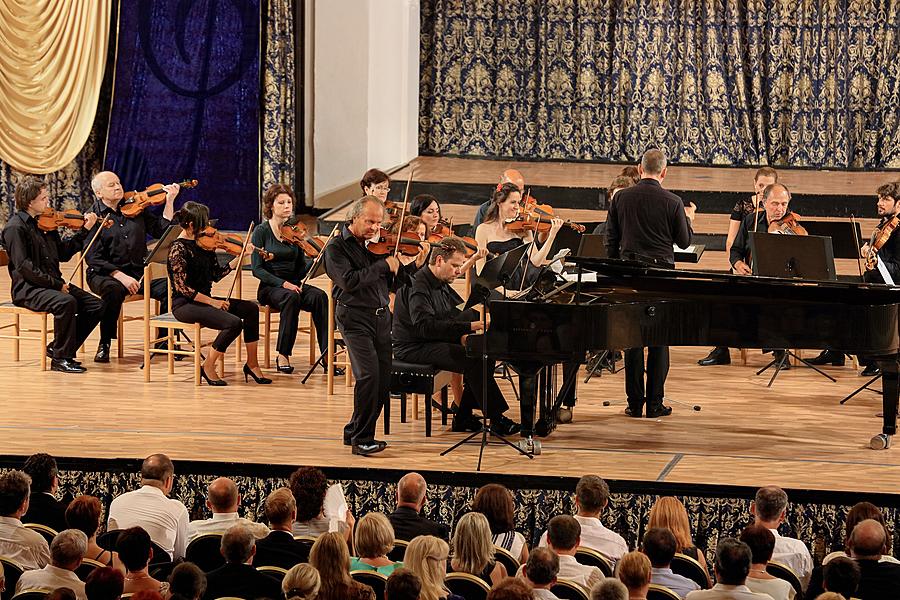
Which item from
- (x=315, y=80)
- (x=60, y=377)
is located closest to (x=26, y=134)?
(x=315, y=80)

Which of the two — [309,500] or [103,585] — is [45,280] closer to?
[309,500]

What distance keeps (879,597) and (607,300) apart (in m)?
2.77

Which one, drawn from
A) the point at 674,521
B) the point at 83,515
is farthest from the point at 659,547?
the point at 83,515

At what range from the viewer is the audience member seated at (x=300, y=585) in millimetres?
4117

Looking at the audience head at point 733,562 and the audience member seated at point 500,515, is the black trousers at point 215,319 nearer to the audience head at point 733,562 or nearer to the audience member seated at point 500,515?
Result: the audience member seated at point 500,515

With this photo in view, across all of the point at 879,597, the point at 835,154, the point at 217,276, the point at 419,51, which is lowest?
the point at 879,597

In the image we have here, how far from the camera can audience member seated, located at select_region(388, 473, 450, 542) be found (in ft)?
17.1

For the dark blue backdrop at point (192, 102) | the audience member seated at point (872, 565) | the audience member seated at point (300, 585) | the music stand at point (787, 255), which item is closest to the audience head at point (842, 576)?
the audience member seated at point (872, 565)

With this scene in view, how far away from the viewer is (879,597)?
4.49m

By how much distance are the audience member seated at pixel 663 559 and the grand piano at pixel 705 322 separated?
2.00 metres

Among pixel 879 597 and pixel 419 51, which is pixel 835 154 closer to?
pixel 419 51

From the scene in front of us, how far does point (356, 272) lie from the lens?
6.73m

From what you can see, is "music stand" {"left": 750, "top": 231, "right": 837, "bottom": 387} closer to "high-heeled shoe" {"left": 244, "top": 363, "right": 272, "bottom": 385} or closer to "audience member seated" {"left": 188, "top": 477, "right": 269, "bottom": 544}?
"high-heeled shoe" {"left": 244, "top": 363, "right": 272, "bottom": 385}

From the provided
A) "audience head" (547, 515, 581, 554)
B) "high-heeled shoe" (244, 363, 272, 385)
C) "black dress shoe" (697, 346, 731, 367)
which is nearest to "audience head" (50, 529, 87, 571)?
"audience head" (547, 515, 581, 554)
